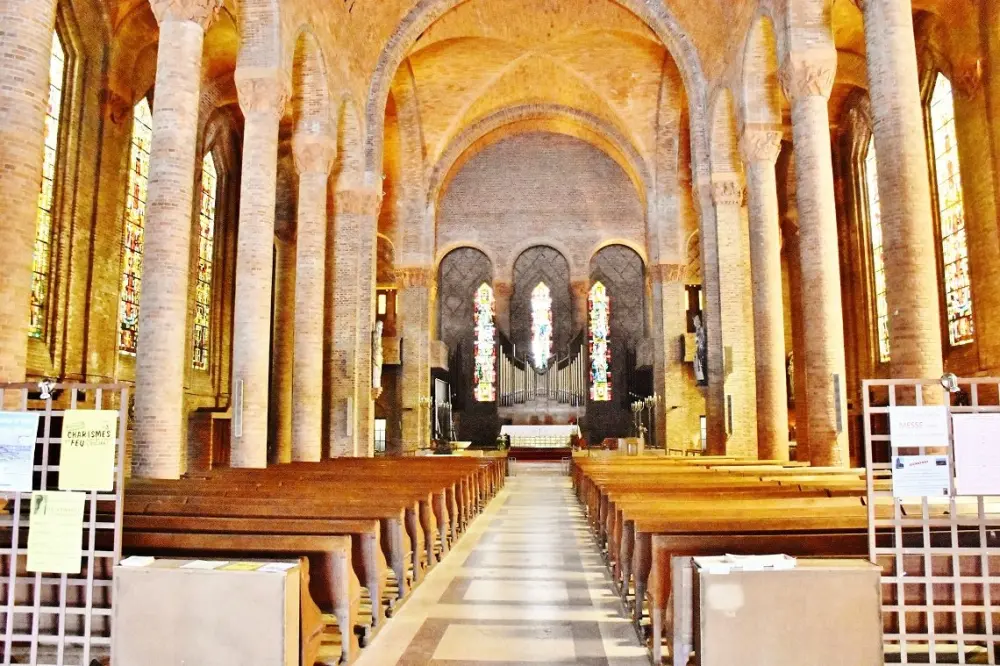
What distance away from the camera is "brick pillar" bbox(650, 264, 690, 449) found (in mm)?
23984

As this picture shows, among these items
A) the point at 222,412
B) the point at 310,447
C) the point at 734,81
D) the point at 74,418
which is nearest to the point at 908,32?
the point at 734,81

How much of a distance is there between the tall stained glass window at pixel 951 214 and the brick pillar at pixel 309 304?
1388 centimetres

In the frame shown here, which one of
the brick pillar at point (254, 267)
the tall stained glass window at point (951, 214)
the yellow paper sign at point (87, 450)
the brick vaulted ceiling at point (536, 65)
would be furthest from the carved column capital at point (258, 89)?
the tall stained glass window at point (951, 214)

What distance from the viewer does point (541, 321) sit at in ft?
103

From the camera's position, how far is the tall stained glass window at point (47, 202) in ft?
49.0

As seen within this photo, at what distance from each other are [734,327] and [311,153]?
10102 mm

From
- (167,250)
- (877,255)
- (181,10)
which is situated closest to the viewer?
(167,250)

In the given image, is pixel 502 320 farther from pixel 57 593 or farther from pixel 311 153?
pixel 57 593

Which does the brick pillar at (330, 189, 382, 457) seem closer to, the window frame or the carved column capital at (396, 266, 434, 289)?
the carved column capital at (396, 266, 434, 289)

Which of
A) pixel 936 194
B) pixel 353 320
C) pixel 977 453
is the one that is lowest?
pixel 977 453

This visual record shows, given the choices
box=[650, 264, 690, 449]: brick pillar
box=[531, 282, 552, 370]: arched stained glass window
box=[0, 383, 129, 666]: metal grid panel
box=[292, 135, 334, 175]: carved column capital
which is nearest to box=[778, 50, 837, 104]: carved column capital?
box=[292, 135, 334, 175]: carved column capital

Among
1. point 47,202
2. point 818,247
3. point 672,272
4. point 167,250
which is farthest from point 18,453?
point 672,272

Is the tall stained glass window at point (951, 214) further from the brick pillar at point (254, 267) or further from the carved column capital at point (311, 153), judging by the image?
the brick pillar at point (254, 267)

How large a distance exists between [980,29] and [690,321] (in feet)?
48.4
